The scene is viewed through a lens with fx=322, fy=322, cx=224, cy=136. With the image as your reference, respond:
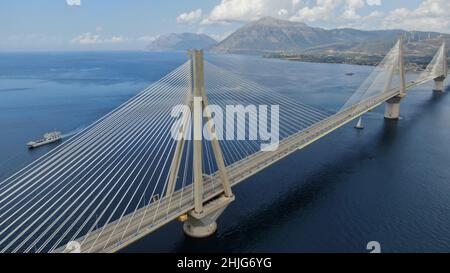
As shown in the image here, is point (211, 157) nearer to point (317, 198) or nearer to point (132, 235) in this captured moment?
point (317, 198)

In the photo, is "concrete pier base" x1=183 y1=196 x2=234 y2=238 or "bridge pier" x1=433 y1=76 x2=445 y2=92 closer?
"concrete pier base" x1=183 y1=196 x2=234 y2=238

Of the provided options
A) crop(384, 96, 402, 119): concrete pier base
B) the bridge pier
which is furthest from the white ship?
the bridge pier

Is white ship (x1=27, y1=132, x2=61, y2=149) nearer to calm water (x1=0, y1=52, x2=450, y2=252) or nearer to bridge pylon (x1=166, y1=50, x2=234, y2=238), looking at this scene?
calm water (x1=0, y1=52, x2=450, y2=252)

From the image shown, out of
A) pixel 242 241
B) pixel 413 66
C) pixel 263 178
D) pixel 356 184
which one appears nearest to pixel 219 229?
pixel 242 241

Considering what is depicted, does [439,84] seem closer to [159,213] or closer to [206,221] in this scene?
[206,221]

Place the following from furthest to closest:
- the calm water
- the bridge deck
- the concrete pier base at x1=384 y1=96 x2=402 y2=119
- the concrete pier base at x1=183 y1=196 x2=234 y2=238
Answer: the concrete pier base at x1=384 y1=96 x2=402 y2=119
the calm water
the concrete pier base at x1=183 y1=196 x2=234 y2=238
the bridge deck

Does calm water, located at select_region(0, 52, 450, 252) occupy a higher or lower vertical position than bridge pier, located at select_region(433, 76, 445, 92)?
lower

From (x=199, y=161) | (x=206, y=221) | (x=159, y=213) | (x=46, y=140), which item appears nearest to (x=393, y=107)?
(x=206, y=221)
